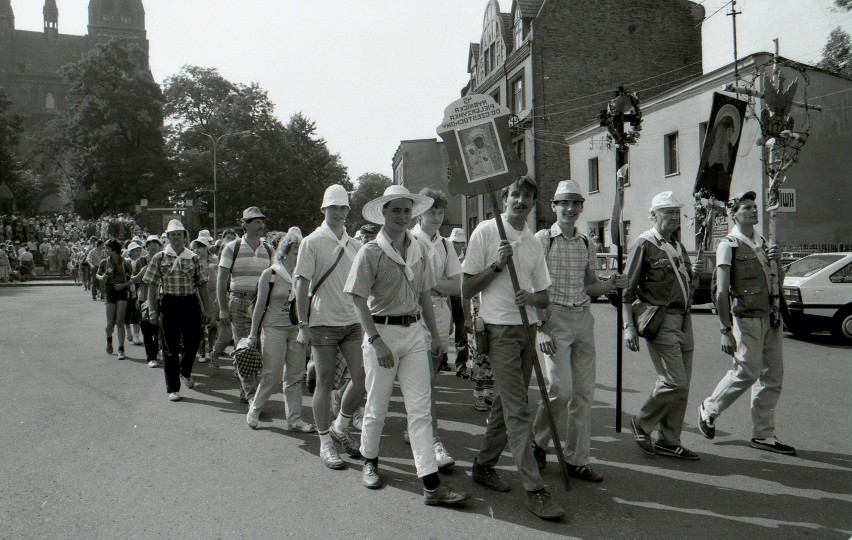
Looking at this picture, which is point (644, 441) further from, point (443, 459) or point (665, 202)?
point (665, 202)

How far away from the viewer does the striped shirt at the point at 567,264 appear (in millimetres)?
4941

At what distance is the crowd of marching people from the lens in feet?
15.0

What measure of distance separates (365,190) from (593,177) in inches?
3244

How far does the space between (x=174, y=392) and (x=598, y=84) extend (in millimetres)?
33170

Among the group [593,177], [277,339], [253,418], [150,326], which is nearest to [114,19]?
[593,177]

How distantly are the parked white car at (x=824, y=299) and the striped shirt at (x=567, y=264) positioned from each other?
8735mm

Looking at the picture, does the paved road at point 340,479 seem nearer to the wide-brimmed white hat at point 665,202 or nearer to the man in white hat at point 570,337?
the man in white hat at point 570,337

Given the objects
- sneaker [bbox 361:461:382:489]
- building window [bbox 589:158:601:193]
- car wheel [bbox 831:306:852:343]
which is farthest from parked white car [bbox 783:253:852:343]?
building window [bbox 589:158:601:193]

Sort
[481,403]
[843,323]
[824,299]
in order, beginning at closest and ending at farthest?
[481,403] < [843,323] < [824,299]

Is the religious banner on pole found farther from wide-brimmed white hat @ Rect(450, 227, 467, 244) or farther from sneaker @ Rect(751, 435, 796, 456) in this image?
wide-brimmed white hat @ Rect(450, 227, 467, 244)

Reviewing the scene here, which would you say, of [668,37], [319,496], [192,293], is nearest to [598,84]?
[668,37]

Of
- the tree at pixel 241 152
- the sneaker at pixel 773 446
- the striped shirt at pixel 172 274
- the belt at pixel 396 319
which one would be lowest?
the sneaker at pixel 773 446

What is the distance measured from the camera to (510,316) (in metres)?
4.52

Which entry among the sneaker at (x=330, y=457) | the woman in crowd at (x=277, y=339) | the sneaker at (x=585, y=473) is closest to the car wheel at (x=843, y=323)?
the sneaker at (x=585, y=473)
